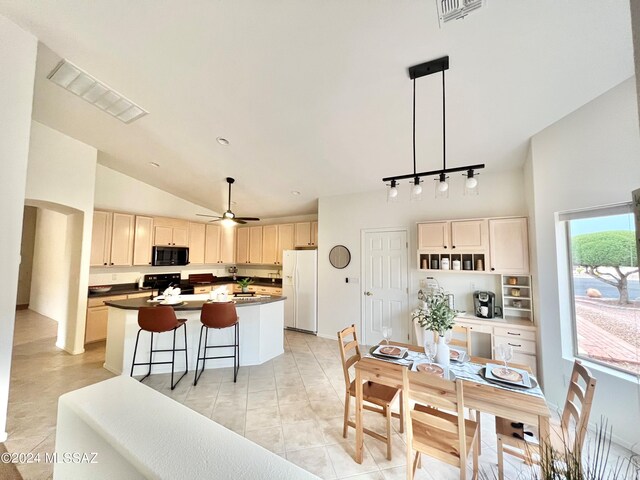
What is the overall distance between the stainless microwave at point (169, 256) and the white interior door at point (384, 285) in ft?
13.1

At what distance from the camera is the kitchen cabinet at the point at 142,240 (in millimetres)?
4953

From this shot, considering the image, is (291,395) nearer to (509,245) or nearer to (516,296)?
(516,296)

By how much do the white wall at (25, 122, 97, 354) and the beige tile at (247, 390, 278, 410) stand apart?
10.4 feet

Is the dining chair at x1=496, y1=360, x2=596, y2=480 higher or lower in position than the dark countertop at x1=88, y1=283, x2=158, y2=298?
lower

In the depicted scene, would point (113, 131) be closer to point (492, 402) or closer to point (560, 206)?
point (492, 402)

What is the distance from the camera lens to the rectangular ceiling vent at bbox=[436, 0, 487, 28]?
1.59m

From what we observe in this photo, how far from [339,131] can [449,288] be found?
9.29ft

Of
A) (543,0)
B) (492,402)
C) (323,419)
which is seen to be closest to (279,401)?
(323,419)

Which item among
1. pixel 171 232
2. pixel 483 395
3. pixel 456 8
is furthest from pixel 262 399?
pixel 171 232

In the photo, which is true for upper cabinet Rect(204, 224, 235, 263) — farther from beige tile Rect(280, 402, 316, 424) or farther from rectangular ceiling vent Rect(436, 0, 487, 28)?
rectangular ceiling vent Rect(436, 0, 487, 28)

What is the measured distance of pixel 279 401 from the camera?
9.02 feet

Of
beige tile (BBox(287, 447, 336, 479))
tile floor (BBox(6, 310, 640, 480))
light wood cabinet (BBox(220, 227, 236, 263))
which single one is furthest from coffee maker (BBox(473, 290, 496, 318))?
light wood cabinet (BBox(220, 227, 236, 263))

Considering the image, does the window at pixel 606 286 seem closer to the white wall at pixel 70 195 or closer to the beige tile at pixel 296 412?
the beige tile at pixel 296 412

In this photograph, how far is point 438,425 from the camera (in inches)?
58.2
